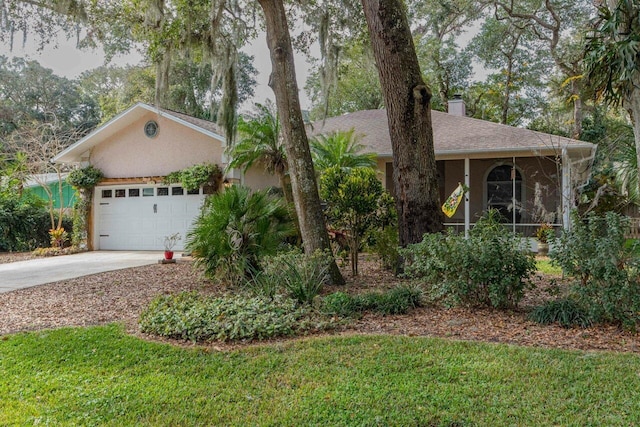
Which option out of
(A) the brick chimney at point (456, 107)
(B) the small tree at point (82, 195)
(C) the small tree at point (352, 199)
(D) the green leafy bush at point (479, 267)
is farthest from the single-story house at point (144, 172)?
(D) the green leafy bush at point (479, 267)

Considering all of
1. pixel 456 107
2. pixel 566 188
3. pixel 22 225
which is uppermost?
pixel 456 107

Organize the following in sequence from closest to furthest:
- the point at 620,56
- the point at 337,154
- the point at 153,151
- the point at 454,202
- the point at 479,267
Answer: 1. the point at 479,267
2. the point at 620,56
3. the point at 454,202
4. the point at 337,154
5. the point at 153,151

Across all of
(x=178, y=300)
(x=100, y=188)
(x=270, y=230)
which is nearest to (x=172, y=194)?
(x=100, y=188)

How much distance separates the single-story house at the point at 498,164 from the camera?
39.4 ft

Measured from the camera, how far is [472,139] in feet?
42.0

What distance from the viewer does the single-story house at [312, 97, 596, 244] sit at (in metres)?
12.0

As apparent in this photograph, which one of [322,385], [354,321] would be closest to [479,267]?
[354,321]

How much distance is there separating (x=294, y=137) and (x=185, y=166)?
703cm

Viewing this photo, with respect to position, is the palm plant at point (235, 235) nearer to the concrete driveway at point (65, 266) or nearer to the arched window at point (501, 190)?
the concrete driveway at point (65, 266)

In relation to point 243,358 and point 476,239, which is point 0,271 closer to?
point 243,358

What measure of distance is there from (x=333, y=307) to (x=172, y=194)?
385 inches

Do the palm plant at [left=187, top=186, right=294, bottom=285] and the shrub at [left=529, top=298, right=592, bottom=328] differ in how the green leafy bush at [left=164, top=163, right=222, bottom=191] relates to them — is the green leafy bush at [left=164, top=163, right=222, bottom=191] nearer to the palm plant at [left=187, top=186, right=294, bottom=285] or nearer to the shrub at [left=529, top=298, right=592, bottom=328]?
the palm plant at [left=187, top=186, right=294, bottom=285]

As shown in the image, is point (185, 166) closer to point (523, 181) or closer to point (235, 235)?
point (235, 235)

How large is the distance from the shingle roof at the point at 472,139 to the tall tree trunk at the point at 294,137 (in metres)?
3.12
